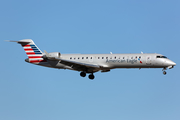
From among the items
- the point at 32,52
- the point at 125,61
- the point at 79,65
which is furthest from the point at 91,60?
the point at 32,52

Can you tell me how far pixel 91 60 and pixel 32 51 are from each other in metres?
8.39

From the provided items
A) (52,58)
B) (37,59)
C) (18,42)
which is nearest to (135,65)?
(52,58)

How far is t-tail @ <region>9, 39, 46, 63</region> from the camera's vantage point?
4081cm

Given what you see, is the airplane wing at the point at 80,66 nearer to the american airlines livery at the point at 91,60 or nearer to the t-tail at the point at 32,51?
the american airlines livery at the point at 91,60

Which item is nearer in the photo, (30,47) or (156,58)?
(156,58)

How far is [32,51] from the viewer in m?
41.0

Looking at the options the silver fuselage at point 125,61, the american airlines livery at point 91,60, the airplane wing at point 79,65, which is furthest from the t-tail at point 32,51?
the silver fuselage at point 125,61

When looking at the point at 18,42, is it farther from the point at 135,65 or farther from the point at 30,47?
the point at 135,65

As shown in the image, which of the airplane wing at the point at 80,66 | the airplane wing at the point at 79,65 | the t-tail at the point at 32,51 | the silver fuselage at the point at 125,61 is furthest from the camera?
the t-tail at the point at 32,51

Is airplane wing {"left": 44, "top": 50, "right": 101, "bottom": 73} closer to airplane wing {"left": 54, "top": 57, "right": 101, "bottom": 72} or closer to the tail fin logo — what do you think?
airplane wing {"left": 54, "top": 57, "right": 101, "bottom": 72}

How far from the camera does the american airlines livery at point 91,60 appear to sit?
121 feet

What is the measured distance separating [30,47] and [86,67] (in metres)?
8.43

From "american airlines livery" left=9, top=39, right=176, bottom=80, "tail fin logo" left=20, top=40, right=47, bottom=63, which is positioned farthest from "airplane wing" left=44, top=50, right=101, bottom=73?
"tail fin logo" left=20, top=40, right=47, bottom=63

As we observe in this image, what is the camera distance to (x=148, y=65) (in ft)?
122
